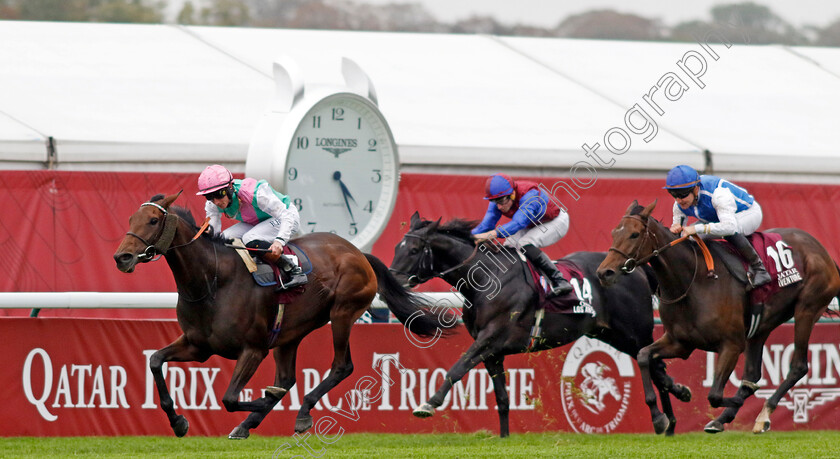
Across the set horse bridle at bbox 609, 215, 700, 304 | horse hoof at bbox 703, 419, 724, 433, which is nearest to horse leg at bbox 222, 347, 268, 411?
horse bridle at bbox 609, 215, 700, 304

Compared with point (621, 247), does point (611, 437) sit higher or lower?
lower

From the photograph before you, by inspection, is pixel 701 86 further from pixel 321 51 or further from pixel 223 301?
pixel 223 301

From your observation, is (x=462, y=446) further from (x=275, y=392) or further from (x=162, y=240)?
(x=162, y=240)

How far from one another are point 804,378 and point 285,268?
4926 mm

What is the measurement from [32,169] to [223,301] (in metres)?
4.07

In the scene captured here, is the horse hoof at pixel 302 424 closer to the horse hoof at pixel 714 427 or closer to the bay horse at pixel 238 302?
the bay horse at pixel 238 302

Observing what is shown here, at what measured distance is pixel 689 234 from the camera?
7.91 metres

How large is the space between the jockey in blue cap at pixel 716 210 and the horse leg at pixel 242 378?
118 inches

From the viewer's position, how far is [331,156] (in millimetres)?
8469

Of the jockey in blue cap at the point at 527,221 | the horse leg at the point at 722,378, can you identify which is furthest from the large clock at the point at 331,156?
the horse leg at the point at 722,378

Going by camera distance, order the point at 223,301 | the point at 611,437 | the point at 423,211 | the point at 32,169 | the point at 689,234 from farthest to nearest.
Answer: the point at 423,211, the point at 32,169, the point at 611,437, the point at 689,234, the point at 223,301

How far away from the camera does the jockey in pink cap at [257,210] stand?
7.32 metres

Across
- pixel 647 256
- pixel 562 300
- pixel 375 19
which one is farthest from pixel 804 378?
pixel 375 19

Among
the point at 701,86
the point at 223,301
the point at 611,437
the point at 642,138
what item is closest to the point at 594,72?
the point at 701,86
